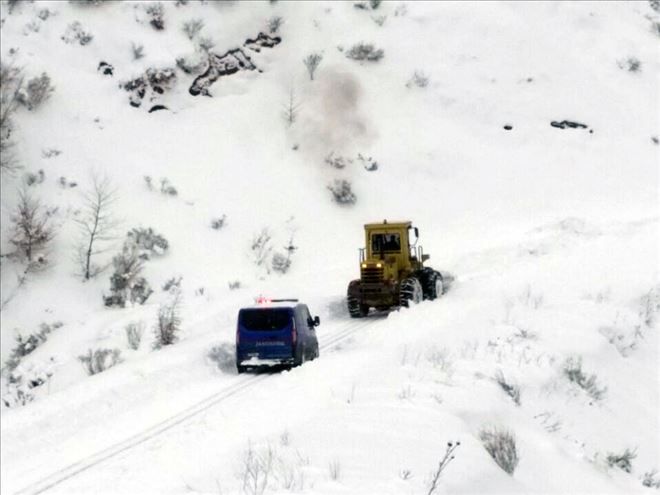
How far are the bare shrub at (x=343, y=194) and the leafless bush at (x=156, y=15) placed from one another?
15.6m

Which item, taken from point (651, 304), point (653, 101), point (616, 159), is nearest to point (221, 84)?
point (616, 159)

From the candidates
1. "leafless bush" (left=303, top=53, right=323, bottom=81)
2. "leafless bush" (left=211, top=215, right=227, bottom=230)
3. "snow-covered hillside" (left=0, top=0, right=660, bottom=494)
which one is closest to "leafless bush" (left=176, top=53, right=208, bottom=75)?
"snow-covered hillside" (left=0, top=0, right=660, bottom=494)

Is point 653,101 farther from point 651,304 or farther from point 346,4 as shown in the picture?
point 651,304

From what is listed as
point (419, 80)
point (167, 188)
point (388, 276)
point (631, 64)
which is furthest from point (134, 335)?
point (631, 64)

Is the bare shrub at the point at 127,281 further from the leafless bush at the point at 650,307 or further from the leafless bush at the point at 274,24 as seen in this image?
the leafless bush at the point at 274,24

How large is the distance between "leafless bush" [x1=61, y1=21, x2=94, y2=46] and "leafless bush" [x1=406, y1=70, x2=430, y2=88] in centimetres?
1922

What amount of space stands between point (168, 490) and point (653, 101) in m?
45.1

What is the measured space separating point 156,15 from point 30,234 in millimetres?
19839

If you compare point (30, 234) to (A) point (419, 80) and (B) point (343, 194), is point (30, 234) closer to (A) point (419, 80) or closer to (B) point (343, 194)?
(B) point (343, 194)

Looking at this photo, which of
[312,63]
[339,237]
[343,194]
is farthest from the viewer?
[312,63]

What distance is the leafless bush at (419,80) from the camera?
46469mm

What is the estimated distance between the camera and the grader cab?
23.6 meters

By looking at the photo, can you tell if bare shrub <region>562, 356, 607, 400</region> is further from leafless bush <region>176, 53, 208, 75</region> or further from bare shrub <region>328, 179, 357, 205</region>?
leafless bush <region>176, 53, 208, 75</region>

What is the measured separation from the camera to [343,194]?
39.9 m
